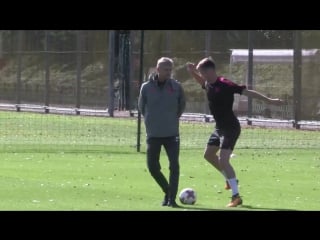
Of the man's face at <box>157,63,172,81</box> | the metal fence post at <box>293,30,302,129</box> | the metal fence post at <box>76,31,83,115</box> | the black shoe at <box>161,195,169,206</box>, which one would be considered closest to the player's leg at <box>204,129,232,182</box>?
the black shoe at <box>161,195,169,206</box>

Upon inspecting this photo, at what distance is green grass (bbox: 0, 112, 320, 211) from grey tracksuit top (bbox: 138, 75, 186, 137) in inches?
39.4

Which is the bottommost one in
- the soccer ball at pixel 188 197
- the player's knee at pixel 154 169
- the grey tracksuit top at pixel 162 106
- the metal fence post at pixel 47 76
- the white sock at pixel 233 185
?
the soccer ball at pixel 188 197

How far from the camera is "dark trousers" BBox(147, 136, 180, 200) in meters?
12.0

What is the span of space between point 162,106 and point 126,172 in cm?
444

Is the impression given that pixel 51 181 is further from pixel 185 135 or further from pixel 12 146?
pixel 185 135

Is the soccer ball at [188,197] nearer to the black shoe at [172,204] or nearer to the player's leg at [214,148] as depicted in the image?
the black shoe at [172,204]

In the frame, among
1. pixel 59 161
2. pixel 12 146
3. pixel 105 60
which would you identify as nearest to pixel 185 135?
pixel 12 146

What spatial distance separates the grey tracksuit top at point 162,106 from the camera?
12.1 metres

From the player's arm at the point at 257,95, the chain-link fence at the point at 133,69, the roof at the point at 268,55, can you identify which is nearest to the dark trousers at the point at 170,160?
the player's arm at the point at 257,95

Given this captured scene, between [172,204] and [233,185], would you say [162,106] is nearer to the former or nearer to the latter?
[172,204]

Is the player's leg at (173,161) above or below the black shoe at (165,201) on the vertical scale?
above

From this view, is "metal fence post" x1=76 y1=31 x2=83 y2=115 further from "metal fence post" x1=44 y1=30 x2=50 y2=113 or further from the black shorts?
the black shorts

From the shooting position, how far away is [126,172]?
16.4m
